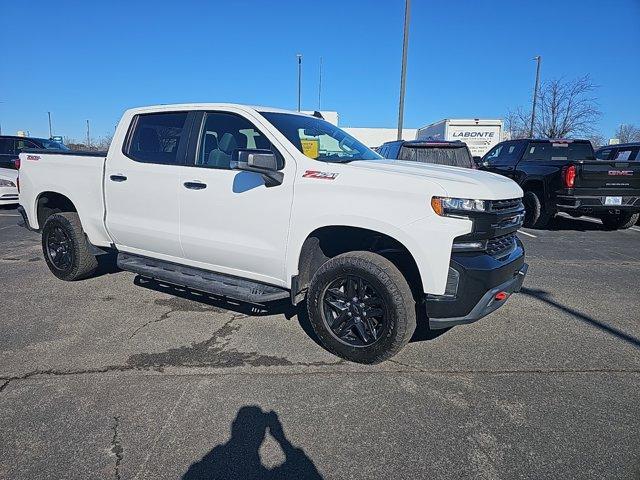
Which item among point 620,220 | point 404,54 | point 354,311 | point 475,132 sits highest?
point 404,54

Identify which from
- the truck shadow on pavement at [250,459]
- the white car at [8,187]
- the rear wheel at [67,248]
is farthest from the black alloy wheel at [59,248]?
the white car at [8,187]

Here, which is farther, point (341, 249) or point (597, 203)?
point (597, 203)

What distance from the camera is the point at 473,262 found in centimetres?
307

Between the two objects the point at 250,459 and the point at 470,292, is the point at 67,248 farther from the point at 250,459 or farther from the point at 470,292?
the point at 470,292

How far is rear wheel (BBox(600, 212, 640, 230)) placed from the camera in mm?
9742

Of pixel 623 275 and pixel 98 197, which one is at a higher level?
pixel 98 197

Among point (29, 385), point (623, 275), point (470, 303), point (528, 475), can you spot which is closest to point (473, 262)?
point (470, 303)

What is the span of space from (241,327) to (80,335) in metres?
1.38

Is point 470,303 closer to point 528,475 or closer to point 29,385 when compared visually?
point 528,475

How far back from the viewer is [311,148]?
12.3ft

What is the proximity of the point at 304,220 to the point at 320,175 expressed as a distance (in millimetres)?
367

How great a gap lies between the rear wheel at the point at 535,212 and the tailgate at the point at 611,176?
1039 millimetres

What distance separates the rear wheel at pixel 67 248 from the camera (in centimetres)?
505

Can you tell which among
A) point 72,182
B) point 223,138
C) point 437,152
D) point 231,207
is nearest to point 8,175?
point 72,182
